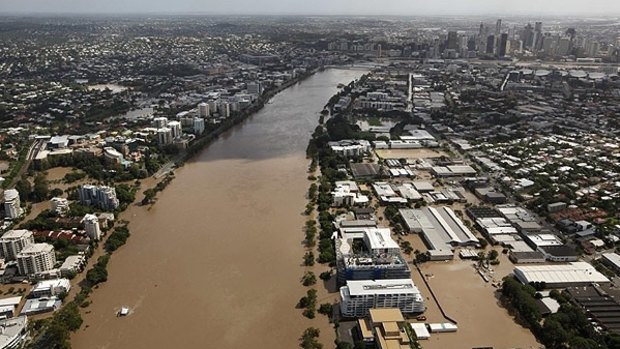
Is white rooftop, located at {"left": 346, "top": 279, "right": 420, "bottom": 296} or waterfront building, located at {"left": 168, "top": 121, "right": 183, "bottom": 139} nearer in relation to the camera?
white rooftop, located at {"left": 346, "top": 279, "right": 420, "bottom": 296}

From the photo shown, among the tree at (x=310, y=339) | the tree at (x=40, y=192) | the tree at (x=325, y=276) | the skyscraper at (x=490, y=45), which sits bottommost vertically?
the tree at (x=310, y=339)

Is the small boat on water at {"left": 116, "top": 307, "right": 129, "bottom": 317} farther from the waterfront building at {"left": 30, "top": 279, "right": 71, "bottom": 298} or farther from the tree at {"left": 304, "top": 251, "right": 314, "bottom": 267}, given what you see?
the tree at {"left": 304, "top": 251, "right": 314, "bottom": 267}

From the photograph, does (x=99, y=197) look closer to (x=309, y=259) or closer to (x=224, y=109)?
(x=309, y=259)

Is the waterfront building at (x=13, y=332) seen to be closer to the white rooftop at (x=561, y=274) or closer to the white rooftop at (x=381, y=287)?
the white rooftop at (x=381, y=287)

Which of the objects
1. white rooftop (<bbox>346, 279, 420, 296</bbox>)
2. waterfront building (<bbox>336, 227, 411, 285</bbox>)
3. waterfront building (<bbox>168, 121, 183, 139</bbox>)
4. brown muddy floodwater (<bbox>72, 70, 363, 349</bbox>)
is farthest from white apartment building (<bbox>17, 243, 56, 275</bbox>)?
waterfront building (<bbox>168, 121, 183, 139</bbox>)

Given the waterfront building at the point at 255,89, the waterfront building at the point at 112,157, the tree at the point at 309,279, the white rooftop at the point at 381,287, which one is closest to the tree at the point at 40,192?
the waterfront building at the point at 112,157
